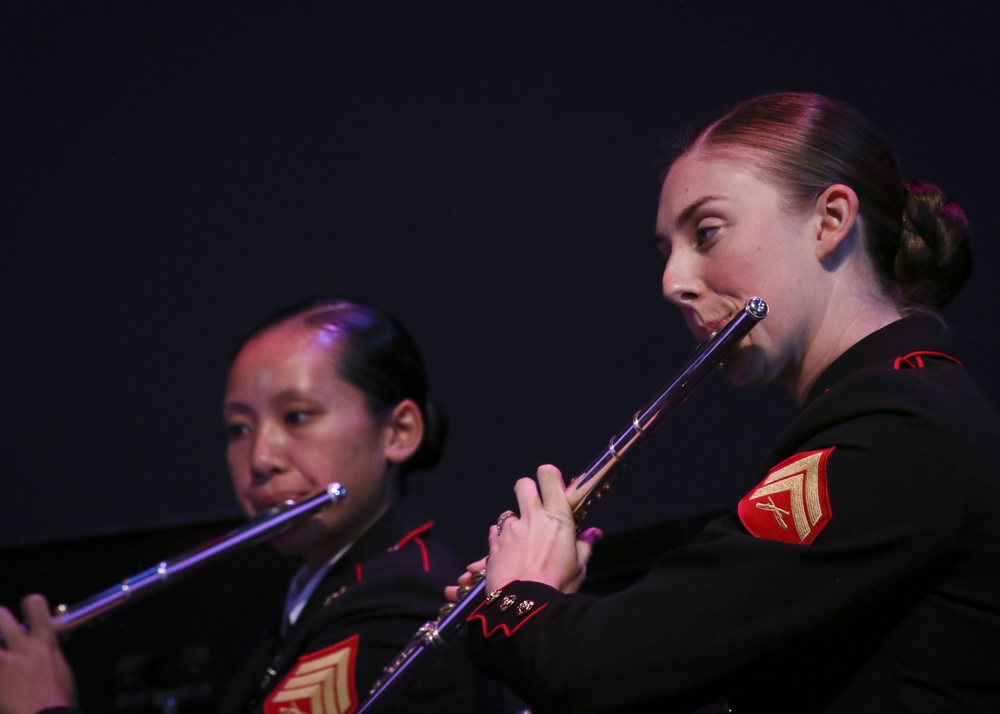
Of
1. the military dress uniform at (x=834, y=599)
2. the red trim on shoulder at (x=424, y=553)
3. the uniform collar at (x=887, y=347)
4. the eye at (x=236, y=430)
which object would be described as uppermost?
the eye at (x=236, y=430)

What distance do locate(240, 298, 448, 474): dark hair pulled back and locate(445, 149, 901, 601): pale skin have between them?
0.71 meters

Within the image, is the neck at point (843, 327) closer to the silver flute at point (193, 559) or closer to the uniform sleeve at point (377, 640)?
the uniform sleeve at point (377, 640)

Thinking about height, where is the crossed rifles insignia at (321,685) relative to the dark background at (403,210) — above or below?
A: below

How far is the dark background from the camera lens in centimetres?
206

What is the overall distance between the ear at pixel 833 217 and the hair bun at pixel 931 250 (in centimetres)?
11

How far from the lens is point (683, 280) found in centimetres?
135

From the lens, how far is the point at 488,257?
2398 mm

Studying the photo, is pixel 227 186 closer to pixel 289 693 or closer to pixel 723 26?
pixel 723 26

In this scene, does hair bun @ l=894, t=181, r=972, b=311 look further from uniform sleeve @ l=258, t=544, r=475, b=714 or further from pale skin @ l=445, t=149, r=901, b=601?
uniform sleeve @ l=258, t=544, r=475, b=714

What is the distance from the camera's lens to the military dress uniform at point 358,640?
1.59 meters

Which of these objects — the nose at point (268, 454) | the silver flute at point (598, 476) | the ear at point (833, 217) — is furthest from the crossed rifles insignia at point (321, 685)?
the ear at point (833, 217)

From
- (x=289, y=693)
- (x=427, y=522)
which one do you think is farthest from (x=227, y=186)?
(x=289, y=693)

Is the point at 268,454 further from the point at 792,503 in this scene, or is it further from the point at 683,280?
the point at 792,503

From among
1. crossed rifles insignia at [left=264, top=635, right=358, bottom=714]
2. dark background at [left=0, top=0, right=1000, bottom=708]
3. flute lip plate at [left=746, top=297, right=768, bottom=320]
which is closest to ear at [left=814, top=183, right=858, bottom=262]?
flute lip plate at [left=746, top=297, right=768, bottom=320]
